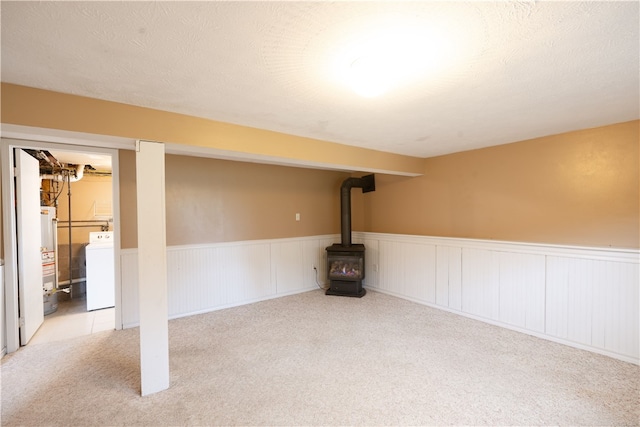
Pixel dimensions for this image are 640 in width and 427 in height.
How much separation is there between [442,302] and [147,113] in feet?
13.4

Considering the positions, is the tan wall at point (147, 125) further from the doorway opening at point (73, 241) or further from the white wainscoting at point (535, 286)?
the white wainscoting at point (535, 286)

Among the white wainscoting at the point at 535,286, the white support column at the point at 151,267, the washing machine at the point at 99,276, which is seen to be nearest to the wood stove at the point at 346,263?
the white wainscoting at the point at 535,286

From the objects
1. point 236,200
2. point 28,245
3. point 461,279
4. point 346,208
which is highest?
point 236,200

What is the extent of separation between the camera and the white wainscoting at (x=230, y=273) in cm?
352

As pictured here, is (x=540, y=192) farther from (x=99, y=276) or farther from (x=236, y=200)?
(x=99, y=276)

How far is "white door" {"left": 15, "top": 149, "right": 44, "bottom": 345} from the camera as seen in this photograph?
2.90 metres

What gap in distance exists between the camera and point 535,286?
124 inches

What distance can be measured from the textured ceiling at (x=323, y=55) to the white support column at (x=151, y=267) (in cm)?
45

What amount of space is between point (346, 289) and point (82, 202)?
194 inches

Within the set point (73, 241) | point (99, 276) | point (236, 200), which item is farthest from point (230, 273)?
point (73, 241)

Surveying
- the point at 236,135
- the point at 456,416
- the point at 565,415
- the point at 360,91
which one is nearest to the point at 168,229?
the point at 236,135

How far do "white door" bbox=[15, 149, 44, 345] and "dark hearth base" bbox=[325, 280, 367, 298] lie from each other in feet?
12.0

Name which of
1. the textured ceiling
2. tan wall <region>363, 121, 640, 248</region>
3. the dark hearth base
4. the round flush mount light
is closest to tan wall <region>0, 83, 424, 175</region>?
the textured ceiling

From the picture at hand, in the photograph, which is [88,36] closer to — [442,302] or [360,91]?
[360,91]
